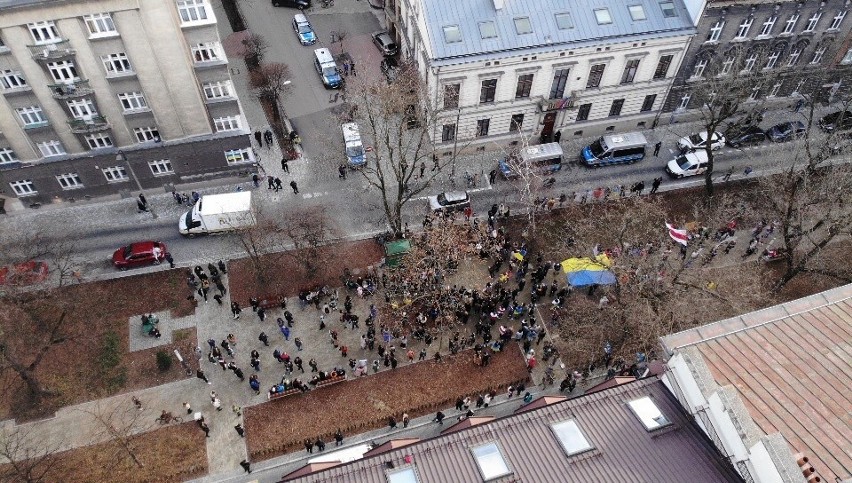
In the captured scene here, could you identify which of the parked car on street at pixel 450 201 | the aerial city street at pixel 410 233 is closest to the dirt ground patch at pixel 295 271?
the aerial city street at pixel 410 233

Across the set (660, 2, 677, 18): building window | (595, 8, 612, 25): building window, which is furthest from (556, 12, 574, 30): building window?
(660, 2, 677, 18): building window

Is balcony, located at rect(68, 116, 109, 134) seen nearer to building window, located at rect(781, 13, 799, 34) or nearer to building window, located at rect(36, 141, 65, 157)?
building window, located at rect(36, 141, 65, 157)

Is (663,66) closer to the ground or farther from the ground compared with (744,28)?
farther from the ground

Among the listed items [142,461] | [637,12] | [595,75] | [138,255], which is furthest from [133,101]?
[637,12]

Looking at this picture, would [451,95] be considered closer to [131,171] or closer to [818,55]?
[131,171]

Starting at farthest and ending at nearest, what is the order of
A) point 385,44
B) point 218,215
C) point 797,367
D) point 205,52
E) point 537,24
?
point 385,44, point 537,24, point 218,215, point 205,52, point 797,367

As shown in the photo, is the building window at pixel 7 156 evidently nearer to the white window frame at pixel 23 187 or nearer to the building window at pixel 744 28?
the white window frame at pixel 23 187
